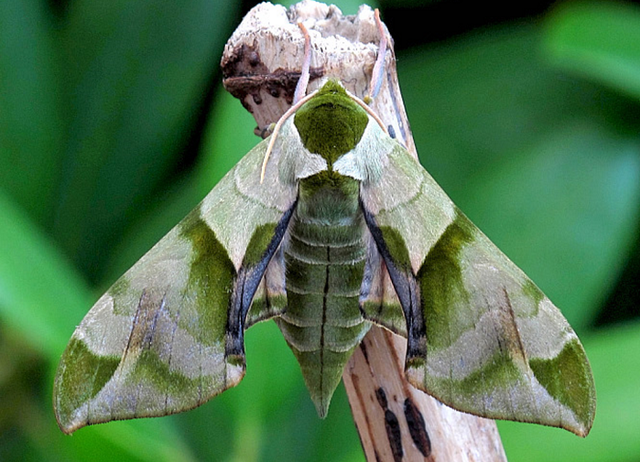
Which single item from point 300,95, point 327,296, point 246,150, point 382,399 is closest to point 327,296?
point 327,296

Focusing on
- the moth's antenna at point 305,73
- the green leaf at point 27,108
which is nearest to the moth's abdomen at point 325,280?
the moth's antenna at point 305,73

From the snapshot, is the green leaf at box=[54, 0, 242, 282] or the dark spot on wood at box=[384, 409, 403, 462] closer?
the dark spot on wood at box=[384, 409, 403, 462]

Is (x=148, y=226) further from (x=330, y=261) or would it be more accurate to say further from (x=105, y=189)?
(x=330, y=261)

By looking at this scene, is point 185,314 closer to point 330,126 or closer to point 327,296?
point 327,296

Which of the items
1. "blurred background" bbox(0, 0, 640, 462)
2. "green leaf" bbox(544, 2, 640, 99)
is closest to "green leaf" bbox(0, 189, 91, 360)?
"blurred background" bbox(0, 0, 640, 462)

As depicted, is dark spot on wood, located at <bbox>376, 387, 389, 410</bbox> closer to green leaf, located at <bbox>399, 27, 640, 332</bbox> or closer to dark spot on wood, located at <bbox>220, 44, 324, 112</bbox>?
dark spot on wood, located at <bbox>220, 44, 324, 112</bbox>

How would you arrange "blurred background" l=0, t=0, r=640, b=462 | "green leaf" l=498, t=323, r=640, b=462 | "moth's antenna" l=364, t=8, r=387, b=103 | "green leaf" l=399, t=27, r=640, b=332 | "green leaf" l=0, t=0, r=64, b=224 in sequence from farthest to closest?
"green leaf" l=0, t=0, r=64, b=224, "green leaf" l=399, t=27, r=640, b=332, "blurred background" l=0, t=0, r=640, b=462, "green leaf" l=498, t=323, r=640, b=462, "moth's antenna" l=364, t=8, r=387, b=103

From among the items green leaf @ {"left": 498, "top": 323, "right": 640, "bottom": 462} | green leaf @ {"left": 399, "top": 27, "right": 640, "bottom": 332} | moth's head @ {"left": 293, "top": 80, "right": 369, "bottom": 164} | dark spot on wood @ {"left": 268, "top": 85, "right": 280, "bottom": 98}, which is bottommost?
green leaf @ {"left": 498, "top": 323, "right": 640, "bottom": 462}

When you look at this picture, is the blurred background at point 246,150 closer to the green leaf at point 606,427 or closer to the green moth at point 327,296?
the green leaf at point 606,427
